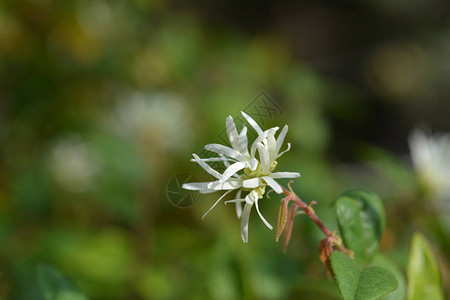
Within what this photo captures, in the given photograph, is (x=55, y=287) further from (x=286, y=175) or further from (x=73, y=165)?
(x=73, y=165)

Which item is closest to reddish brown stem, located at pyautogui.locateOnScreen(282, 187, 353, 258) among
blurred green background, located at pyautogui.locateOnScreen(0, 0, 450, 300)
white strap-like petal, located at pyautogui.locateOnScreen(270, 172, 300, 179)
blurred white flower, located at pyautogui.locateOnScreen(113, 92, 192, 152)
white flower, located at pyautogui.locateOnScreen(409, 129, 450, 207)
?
white strap-like petal, located at pyautogui.locateOnScreen(270, 172, 300, 179)

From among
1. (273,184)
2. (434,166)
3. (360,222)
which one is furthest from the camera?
(434,166)

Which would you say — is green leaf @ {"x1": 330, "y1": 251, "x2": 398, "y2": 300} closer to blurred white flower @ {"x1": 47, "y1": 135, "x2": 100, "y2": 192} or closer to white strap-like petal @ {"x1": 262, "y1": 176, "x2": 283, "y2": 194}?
white strap-like petal @ {"x1": 262, "y1": 176, "x2": 283, "y2": 194}

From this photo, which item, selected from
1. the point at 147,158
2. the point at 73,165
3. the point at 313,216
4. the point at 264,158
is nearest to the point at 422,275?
the point at 313,216

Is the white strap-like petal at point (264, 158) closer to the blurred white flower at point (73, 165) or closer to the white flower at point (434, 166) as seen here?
the white flower at point (434, 166)

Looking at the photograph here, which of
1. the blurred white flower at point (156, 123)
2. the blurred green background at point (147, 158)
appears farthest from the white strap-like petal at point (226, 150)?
the blurred white flower at point (156, 123)

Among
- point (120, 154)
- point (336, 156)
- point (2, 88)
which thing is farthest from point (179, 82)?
point (336, 156)
